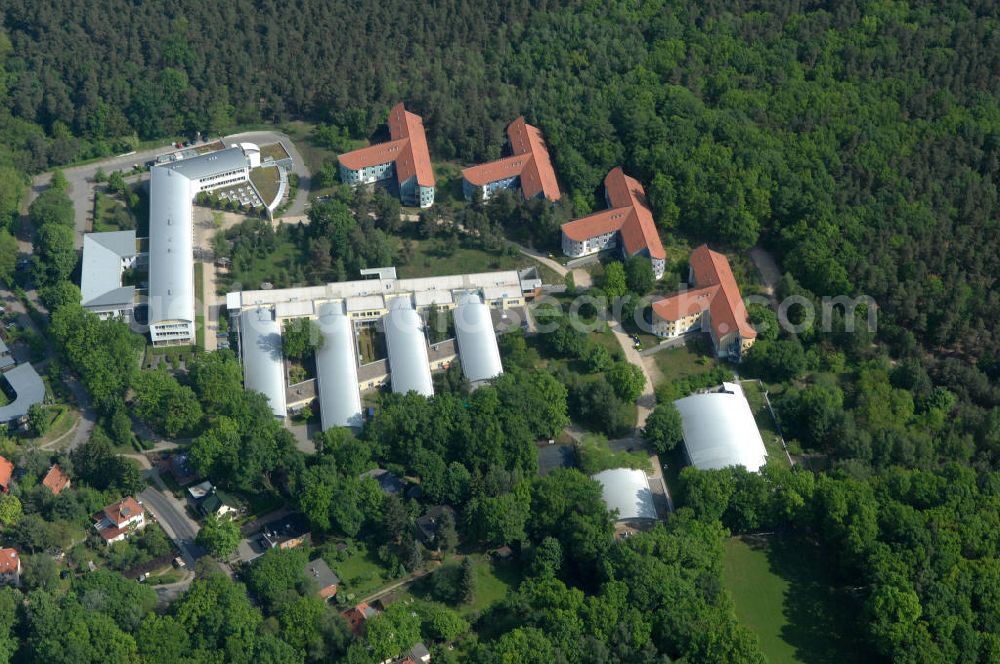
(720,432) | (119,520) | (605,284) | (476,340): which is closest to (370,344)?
(476,340)

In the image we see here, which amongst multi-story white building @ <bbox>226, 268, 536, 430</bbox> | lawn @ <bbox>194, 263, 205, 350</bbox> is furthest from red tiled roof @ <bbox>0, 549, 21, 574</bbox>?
lawn @ <bbox>194, 263, 205, 350</bbox>

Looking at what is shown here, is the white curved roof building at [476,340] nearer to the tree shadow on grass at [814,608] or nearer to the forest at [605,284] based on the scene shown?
the forest at [605,284]

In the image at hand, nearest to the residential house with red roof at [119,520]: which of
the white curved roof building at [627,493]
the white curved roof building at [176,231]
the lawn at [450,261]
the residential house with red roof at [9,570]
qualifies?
the residential house with red roof at [9,570]

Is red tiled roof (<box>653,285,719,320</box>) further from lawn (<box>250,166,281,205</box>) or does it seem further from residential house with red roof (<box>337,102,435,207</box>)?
lawn (<box>250,166,281,205</box>)

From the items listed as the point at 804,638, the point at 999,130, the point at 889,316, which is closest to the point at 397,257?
the point at 889,316

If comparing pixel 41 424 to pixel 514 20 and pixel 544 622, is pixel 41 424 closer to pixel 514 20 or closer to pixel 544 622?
pixel 544 622

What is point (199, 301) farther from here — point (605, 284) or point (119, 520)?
point (605, 284)
